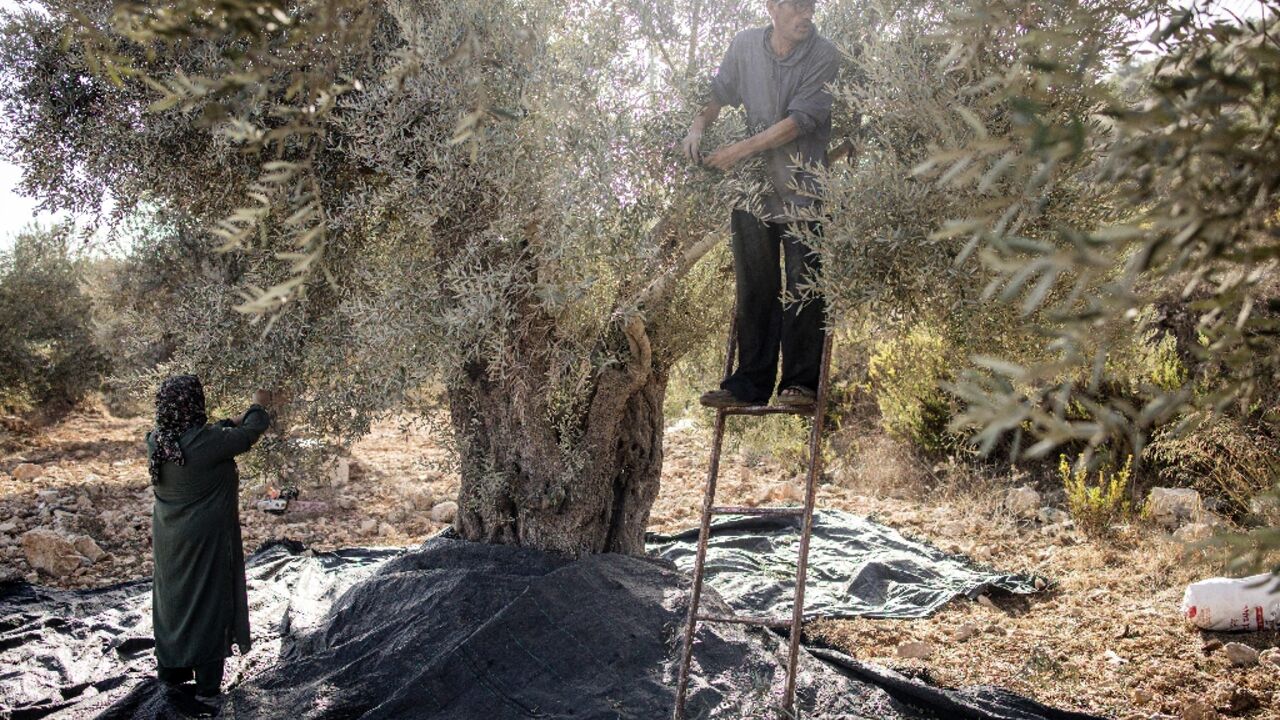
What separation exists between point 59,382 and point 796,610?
18.0 m

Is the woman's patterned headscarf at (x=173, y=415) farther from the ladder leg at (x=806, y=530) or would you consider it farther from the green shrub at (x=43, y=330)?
the green shrub at (x=43, y=330)

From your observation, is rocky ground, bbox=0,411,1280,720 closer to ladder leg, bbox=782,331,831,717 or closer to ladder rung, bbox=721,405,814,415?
ladder leg, bbox=782,331,831,717

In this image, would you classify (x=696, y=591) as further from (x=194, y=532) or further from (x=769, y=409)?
(x=194, y=532)

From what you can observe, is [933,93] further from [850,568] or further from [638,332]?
[850,568]

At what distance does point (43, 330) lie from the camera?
18.1 metres

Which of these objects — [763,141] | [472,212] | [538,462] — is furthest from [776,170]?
[538,462]

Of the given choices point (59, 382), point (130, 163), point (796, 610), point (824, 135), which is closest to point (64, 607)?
point (130, 163)

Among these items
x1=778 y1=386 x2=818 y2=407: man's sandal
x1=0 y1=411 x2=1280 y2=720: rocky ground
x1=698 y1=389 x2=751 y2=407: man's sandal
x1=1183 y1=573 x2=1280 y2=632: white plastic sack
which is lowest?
x1=0 y1=411 x2=1280 y2=720: rocky ground

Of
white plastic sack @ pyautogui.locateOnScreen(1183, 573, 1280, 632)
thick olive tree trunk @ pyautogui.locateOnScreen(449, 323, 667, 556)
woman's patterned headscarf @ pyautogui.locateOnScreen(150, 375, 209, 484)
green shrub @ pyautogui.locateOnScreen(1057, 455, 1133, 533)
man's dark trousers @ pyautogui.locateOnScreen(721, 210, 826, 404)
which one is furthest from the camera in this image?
green shrub @ pyautogui.locateOnScreen(1057, 455, 1133, 533)

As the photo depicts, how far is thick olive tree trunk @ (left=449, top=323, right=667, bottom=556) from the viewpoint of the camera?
23.1ft

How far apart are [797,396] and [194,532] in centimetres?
408

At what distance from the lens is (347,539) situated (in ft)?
35.9

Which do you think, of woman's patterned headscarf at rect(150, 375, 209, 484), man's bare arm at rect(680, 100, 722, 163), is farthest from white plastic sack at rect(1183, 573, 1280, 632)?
woman's patterned headscarf at rect(150, 375, 209, 484)

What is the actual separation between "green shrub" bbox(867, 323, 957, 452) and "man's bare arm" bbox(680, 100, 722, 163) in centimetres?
621
